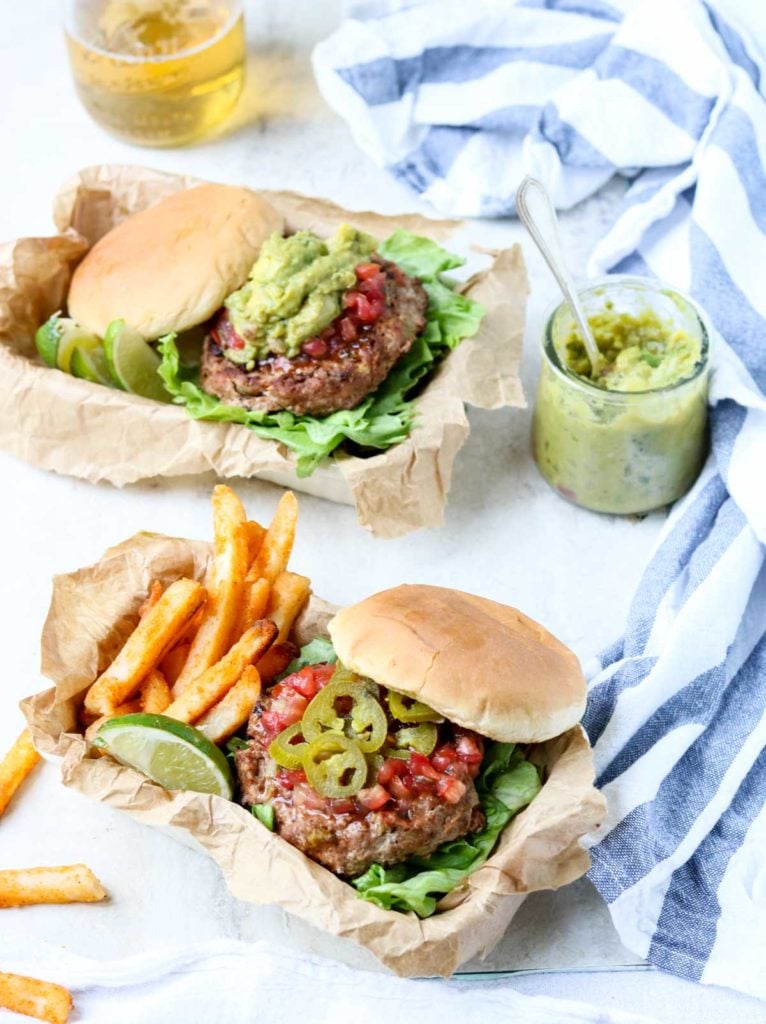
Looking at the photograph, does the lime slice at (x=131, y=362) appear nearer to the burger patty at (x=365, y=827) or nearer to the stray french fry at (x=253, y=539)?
the stray french fry at (x=253, y=539)

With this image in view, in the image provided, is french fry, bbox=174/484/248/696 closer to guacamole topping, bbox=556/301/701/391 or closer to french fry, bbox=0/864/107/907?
french fry, bbox=0/864/107/907

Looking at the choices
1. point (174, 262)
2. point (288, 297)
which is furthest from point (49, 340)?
point (288, 297)

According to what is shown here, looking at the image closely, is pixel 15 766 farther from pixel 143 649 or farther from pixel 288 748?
pixel 288 748

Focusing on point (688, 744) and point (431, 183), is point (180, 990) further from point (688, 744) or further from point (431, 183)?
point (431, 183)

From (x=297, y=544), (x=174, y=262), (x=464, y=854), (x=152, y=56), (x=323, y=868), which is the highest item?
(x=152, y=56)

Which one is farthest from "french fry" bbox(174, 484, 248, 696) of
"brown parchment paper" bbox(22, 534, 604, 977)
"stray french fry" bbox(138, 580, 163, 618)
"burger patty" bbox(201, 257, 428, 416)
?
"burger patty" bbox(201, 257, 428, 416)

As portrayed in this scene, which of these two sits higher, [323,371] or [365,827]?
[323,371]
